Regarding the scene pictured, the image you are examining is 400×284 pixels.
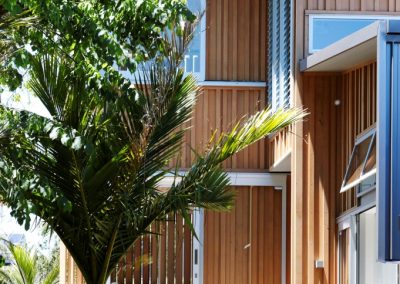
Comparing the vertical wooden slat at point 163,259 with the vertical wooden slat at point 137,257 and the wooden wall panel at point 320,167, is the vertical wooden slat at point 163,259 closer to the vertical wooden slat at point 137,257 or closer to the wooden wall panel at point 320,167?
the vertical wooden slat at point 137,257

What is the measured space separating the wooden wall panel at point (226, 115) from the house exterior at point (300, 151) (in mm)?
15

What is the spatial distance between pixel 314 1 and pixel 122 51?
420cm

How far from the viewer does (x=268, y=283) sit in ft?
51.8

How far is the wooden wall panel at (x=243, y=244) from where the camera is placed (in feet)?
51.7

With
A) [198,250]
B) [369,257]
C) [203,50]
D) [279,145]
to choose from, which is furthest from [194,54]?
[369,257]

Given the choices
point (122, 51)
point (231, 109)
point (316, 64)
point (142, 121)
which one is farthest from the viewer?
point (231, 109)

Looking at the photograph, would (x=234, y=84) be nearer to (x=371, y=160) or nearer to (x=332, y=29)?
(x=332, y=29)

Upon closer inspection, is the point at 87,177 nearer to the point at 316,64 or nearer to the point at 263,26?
the point at 316,64

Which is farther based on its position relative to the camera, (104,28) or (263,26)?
(263,26)

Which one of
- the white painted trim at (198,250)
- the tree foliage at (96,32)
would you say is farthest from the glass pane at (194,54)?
the tree foliage at (96,32)

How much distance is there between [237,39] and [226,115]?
1.01 m

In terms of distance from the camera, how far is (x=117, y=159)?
10688 mm

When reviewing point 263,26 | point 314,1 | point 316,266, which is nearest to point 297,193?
point 316,266

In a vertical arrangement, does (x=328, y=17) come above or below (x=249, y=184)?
above
